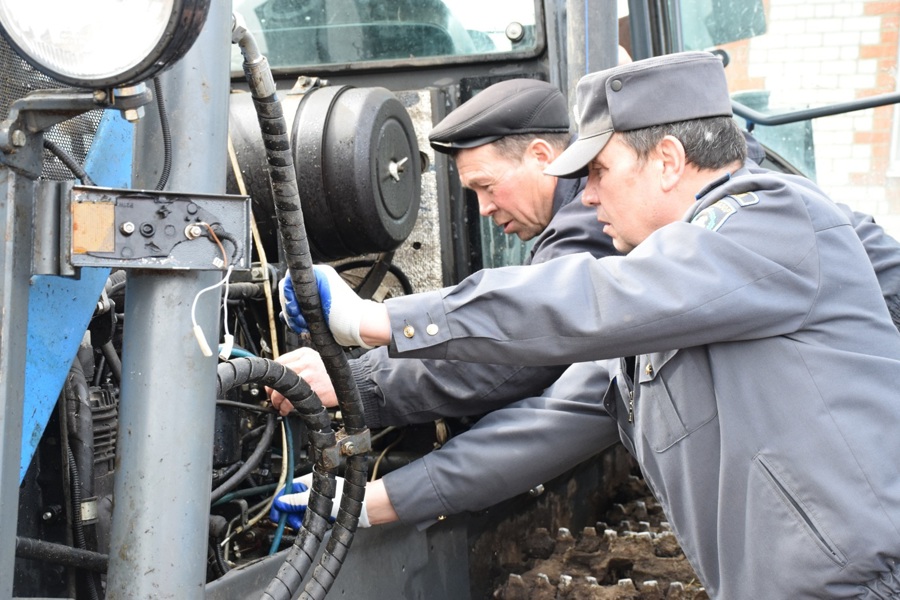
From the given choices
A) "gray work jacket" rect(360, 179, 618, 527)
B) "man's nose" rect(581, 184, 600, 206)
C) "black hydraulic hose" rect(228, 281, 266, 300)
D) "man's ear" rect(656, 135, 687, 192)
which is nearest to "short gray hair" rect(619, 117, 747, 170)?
"man's ear" rect(656, 135, 687, 192)

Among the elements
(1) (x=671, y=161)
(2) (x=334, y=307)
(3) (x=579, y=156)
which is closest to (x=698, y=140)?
(1) (x=671, y=161)

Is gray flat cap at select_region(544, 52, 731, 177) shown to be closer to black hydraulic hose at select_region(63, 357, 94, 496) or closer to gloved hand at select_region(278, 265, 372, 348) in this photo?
gloved hand at select_region(278, 265, 372, 348)

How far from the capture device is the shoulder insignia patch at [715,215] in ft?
4.91

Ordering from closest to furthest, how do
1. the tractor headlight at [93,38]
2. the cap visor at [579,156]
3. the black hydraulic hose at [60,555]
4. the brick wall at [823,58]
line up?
the tractor headlight at [93,38], the black hydraulic hose at [60,555], the cap visor at [579,156], the brick wall at [823,58]

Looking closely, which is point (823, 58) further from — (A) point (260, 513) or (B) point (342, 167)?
(A) point (260, 513)

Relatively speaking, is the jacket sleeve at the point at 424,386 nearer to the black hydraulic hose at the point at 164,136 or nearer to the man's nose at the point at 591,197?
the man's nose at the point at 591,197

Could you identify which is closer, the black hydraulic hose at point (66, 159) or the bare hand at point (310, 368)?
the black hydraulic hose at point (66, 159)

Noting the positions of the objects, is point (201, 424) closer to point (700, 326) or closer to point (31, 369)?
point (31, 369)

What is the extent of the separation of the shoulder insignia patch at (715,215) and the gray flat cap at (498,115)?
3.16 ft

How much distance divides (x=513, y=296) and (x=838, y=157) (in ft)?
6.76

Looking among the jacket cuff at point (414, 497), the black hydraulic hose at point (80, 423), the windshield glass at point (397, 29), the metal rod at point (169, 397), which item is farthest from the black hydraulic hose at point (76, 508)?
the windshield glass at point (397, 29)

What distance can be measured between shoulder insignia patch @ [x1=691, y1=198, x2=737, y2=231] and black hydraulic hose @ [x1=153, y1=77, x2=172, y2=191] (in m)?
0.77

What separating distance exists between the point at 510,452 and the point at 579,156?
0.66m

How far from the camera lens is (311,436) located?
5.21 ft
